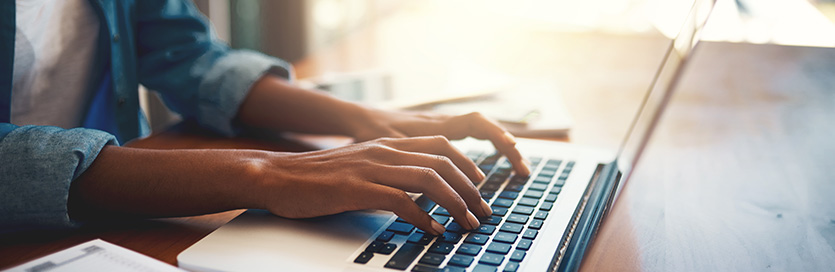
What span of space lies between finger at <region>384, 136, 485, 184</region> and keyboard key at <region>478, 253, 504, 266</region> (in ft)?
0.51

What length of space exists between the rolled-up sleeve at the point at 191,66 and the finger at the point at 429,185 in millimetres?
398

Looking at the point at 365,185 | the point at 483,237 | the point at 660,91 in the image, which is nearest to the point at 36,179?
the point at 365,185

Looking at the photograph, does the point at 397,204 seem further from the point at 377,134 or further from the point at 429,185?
the point at 377,134

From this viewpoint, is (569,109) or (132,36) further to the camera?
(569,109)

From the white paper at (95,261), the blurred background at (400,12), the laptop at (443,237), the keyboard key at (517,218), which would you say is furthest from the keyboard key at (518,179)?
the blurred background at (400,12)

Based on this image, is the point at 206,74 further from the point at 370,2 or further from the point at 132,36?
the point at 370,2

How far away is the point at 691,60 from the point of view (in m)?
1.41

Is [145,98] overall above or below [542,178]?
below

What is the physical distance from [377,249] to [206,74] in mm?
522

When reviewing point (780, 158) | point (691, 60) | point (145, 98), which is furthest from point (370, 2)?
point (780, 158)

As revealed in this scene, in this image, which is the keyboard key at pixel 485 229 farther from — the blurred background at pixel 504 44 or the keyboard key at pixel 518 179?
the blurred background at pixel 504 44

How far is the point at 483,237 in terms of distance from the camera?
513 millimetres

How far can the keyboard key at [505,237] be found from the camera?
0.51 m

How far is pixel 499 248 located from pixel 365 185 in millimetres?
128
